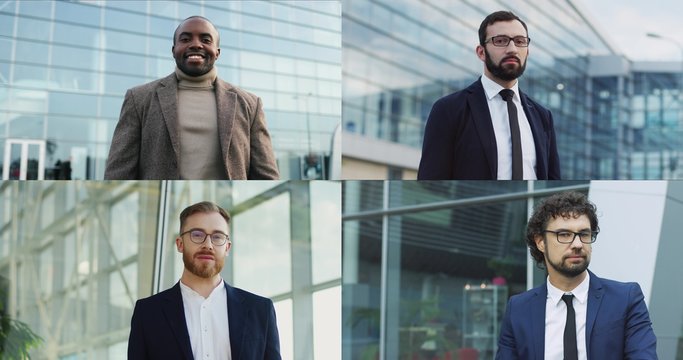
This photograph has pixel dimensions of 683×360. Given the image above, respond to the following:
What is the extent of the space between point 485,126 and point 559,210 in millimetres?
586

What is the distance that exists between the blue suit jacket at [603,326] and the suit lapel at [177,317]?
64.8 inches

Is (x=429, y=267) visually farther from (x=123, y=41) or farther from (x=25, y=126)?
(x=25, y=126)

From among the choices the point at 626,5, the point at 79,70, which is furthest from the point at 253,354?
the point at 626,5

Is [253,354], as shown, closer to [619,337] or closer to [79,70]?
[619,337]

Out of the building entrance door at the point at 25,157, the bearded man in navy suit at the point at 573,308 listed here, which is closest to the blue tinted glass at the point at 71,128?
the building entrance door at the point at 25,157

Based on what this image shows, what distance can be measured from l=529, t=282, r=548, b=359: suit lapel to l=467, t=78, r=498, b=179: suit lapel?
2.16ft

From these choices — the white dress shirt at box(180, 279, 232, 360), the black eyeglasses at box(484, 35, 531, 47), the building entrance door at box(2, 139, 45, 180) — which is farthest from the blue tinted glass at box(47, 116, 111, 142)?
the black eyeglasses at box(484, 35, 531, 47)

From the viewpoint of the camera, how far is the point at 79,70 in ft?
→ 20.2

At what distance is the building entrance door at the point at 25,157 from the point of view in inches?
239

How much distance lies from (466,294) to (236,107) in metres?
2.84

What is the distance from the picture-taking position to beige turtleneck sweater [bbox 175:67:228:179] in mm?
4539

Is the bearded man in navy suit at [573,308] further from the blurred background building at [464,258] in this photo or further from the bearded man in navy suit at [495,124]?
the bearded man in navy suit at [495,124]

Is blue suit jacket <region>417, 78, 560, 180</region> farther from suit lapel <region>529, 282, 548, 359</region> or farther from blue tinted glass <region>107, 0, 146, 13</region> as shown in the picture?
blue tinted glass <region>107, 0, 146, 13</region>

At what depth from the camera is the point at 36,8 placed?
6098 millimetres
